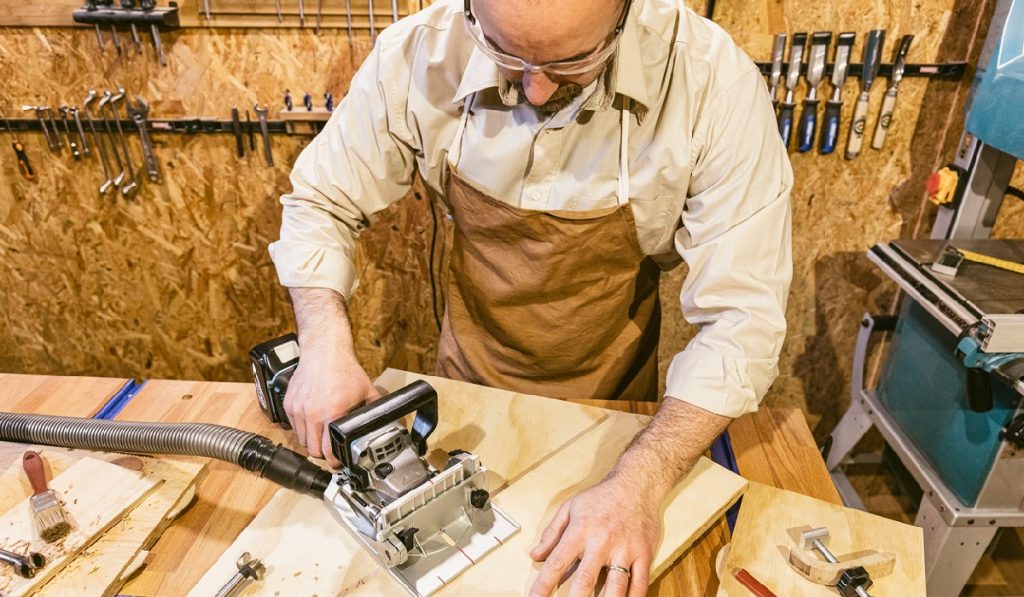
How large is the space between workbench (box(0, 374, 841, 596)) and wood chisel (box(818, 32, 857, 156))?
1.33m

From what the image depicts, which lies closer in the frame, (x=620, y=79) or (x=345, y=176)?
(x=620, y=79)

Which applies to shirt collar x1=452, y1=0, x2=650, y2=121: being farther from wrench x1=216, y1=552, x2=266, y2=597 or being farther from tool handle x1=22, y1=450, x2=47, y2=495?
tool handle x1=22, y1=450, x2=47, y2=495

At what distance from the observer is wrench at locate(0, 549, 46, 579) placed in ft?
3.71

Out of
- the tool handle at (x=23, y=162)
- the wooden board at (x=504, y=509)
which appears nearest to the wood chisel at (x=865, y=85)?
the wooden board at (x=504, y=509)

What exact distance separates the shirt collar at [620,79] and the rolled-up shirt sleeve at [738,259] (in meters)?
0.15

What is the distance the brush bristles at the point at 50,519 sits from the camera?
1191 millimetres

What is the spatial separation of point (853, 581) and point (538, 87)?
101 centimetres

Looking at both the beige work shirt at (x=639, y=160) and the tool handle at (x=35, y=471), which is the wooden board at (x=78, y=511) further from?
the beige work shirt at (x=639, y=160)

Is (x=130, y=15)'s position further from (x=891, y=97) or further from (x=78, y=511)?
(x=891, y=97)

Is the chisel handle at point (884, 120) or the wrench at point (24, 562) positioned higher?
the chisel handle at point (884, 120)

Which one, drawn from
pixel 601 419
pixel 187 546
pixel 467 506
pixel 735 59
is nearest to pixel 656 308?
pixel 601 419

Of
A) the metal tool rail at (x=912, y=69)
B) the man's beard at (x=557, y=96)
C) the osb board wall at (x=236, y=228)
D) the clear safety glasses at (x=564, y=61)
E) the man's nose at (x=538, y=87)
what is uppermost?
the clear safety glasses at (x=564, y=61)

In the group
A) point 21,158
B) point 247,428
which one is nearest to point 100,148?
point 21,158

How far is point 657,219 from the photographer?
4.97ft
